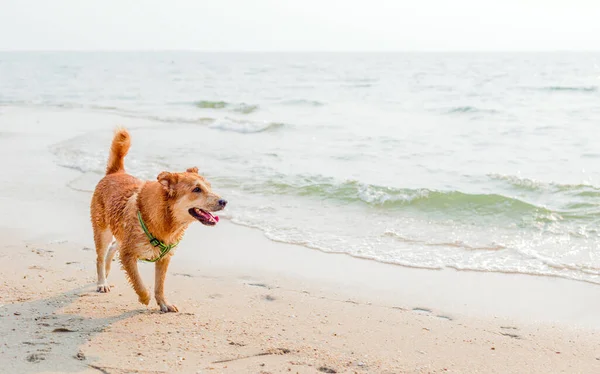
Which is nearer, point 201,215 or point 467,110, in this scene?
point 201,215

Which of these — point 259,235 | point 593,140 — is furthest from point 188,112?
point 259,235

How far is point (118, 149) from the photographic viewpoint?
219 inches

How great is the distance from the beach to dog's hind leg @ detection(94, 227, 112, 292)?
12cm

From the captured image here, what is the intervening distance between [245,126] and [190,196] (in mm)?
14970

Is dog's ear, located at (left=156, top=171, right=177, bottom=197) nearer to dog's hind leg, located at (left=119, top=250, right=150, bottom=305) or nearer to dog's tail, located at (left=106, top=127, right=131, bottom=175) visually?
dog's hind leg, located at (left=119, top=250, right=150, bottom=305)

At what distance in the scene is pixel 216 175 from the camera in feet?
38.4

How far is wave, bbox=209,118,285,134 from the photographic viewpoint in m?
18.9

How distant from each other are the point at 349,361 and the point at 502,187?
7.49 meters

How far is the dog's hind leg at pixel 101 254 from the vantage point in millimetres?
5559

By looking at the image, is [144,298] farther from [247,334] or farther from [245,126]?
[245,126]

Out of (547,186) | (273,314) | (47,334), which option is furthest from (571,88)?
(47,334)

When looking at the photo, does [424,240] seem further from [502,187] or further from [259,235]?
[502,187]

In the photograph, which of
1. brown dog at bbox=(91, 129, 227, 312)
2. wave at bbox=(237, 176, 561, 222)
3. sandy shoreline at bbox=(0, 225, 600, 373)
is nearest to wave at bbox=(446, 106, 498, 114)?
wave at bbox=(237, 176, 561, 222)

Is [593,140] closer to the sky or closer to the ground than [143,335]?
closer to the sky
